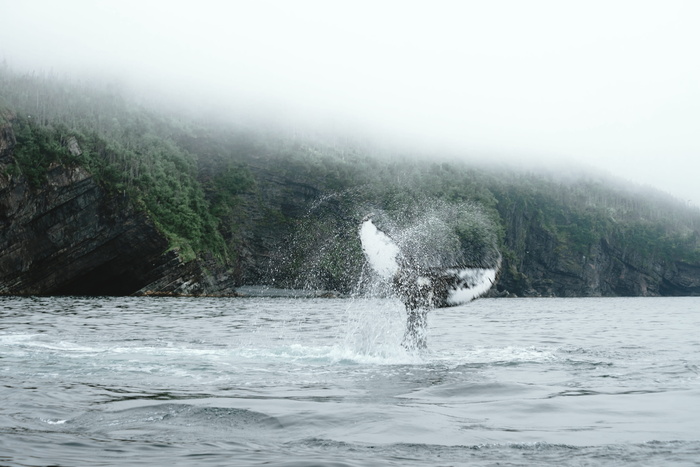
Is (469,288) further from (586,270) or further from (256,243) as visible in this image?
(586,270)

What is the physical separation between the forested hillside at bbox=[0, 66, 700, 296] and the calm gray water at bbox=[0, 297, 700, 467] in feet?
9.73

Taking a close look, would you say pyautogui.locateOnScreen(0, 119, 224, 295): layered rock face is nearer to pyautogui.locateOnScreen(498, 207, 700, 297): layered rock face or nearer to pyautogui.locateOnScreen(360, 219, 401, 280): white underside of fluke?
pyautogui.locateOnScreen(360, 219, 401, 280): white underside of fluke

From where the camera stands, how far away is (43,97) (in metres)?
110

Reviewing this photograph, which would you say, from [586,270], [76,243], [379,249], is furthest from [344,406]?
[586,270]

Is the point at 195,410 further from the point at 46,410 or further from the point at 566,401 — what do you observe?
the point at 566,401

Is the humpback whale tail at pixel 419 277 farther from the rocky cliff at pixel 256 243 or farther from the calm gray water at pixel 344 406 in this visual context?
the rocky cliff at pixel 256 243

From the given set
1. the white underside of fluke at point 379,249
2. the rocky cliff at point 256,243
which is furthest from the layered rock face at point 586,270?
the white underside of fluke at point 379,249

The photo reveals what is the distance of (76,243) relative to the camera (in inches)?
3135

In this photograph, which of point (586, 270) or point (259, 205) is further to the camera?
point (586, 270)

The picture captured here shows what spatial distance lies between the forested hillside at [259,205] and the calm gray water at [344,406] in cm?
296

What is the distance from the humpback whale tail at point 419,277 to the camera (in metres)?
11.8

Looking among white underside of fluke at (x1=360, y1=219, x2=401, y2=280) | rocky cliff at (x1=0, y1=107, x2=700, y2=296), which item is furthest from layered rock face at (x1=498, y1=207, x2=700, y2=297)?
white underside of fluke at (x1=360, y1=219, x2=401, y2=280)

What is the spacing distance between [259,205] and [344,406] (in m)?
116

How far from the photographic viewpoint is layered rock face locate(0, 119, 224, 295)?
2948 inches
